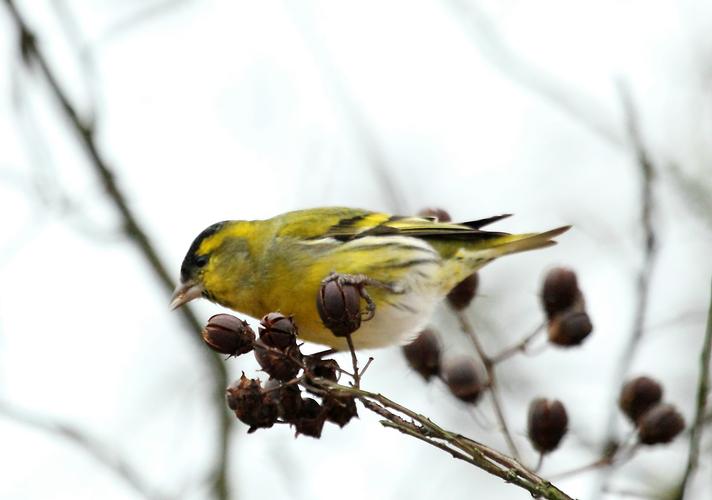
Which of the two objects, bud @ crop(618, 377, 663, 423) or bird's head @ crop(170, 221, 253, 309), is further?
bird's head @ crop(170, 221, 253, 309)

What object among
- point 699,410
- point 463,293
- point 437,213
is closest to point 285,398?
point 463,293

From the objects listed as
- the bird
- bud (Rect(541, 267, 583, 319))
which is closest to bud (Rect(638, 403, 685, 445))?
bud (Rect(541, 267, 583, 319))

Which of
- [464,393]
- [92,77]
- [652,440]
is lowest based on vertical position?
[652,440]

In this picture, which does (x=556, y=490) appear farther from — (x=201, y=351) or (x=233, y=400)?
(x=201, y=351)

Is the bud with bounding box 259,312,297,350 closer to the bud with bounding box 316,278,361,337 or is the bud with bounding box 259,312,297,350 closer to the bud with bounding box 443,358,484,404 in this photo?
the bud with bounding box 316,278,361,337

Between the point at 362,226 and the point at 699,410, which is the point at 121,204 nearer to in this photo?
the point at 362,226

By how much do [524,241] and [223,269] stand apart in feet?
5.08

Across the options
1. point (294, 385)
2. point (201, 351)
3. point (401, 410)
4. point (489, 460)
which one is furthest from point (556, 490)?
point (201, 351)

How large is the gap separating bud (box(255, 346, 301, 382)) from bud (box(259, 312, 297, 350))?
27mm

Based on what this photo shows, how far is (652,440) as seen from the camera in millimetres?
3613

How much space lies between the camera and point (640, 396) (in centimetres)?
369

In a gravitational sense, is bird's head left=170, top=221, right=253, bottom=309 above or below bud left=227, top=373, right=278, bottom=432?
below

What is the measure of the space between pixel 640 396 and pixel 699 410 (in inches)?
29.1

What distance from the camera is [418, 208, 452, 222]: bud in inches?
174
